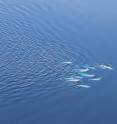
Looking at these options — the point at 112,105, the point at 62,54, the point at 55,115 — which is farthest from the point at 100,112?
the point at 62,54

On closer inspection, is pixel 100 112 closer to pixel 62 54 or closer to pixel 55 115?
pixel 55 115

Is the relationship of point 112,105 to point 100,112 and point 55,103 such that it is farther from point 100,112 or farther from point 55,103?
point 55,103

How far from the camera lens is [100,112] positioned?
1952 cm

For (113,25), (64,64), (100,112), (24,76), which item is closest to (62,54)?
(64,64)

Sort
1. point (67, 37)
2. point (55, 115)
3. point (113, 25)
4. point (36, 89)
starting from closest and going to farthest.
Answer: point (55, 115) → point (36, 89) → point (67, 37) → point (113, 25)

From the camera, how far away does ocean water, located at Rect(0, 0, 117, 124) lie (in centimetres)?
1902

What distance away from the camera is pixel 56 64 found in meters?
22.5

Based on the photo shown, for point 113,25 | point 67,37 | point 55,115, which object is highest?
point 113,25

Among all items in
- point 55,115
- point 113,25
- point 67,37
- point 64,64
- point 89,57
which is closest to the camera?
point 55,115

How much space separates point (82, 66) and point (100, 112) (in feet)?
13.8

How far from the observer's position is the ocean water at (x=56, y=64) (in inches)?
749

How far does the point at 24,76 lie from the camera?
2086cm

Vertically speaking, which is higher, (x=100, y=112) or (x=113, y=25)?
(x=113, y=25)

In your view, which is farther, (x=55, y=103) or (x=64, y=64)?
(x=64, y=64)
